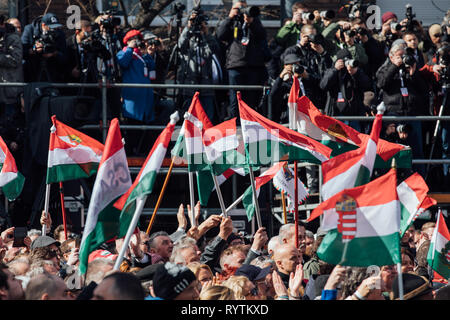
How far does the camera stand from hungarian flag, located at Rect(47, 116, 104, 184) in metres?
10.1

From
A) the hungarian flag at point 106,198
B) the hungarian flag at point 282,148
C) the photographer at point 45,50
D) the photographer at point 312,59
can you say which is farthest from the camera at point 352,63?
the hungarian flag at point 106,198

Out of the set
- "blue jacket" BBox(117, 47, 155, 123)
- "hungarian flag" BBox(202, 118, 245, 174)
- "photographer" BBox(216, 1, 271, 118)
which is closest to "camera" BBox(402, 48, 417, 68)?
"photographer" BBox(216, 1, 271, 118)

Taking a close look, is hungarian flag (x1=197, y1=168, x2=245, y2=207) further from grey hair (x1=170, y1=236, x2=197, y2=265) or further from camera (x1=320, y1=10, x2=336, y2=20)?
camera (x1=320, y1=10, x2=336, y2=20)

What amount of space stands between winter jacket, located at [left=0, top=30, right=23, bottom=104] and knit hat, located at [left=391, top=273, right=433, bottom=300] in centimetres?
698

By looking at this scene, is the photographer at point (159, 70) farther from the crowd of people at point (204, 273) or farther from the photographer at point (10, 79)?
the crowd of people at point (204, 273)

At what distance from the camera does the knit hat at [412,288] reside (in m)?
6.39

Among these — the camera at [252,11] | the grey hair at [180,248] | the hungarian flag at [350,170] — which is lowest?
the grey hair at [180,248]

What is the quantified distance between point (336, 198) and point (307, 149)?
2587 mm

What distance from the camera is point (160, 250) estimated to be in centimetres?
868

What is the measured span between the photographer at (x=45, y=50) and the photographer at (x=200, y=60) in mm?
1555

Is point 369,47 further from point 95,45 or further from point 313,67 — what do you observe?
point 95,45

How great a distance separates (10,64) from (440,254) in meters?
6.17
